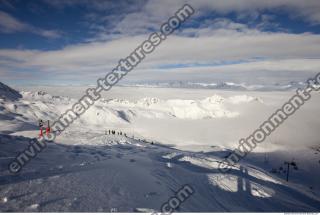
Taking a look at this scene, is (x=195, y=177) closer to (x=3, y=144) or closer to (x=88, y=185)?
(x=88, y=185)

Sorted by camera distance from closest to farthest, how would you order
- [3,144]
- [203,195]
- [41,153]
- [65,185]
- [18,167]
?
1. [65,185]
2. [18,167]
3. [203,195]
4. [41,153]
5. [3,144]

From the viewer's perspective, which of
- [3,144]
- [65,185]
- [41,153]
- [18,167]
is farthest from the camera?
[3,144]

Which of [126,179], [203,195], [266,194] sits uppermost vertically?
[126,179]

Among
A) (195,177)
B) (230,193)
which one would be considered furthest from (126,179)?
(230,193)

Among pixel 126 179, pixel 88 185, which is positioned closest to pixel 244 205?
pixel 126 179

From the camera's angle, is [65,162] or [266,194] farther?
[266,194]

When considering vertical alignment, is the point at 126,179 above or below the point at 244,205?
above

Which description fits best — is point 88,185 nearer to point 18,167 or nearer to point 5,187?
point 5,187

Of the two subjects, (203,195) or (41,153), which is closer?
(203,195)

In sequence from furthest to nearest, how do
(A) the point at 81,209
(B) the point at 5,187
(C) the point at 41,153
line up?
1. (C) the point at 41,153
2. (B) the point at 5,187
3. (A) the point at 81,209
